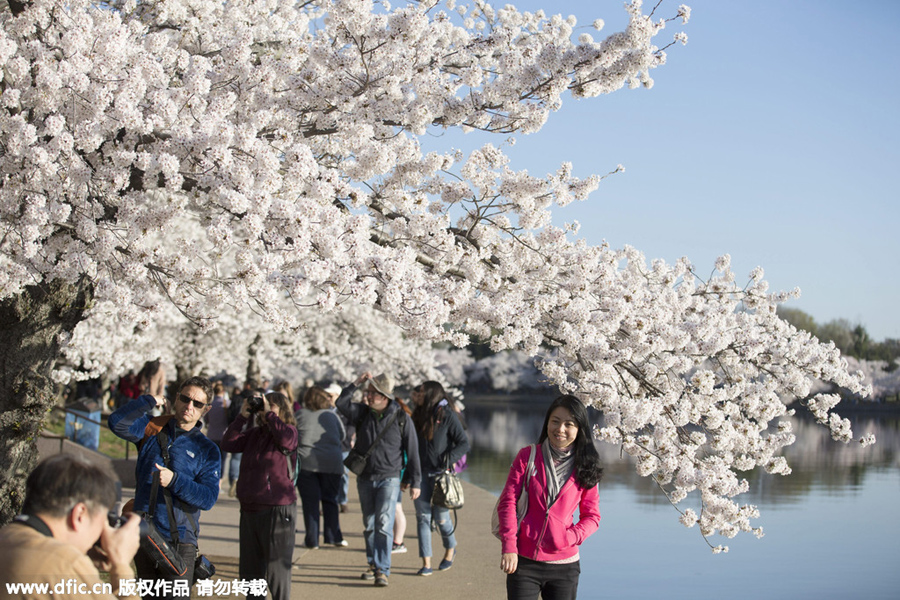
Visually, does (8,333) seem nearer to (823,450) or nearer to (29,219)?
(29,219)

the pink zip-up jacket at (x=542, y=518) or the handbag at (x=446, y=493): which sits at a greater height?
the pink zip-up jacket at (x=542, y=518)

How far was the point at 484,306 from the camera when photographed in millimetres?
6117

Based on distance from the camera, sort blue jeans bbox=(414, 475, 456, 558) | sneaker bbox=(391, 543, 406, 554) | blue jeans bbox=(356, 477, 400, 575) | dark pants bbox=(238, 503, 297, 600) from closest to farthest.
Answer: dark pants bbox=(238, 503, 297, 600) → blue jeans bbox=(356, 477, 400, 575) → blue jeans bbox=(414, 475, 456, 558) → sneaker bbox=(391, 543, 406, 554)

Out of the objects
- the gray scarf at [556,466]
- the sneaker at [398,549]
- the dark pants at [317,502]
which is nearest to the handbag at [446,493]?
the sneaker at [398,549]

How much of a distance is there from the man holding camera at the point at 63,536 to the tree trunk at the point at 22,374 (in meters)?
3.88

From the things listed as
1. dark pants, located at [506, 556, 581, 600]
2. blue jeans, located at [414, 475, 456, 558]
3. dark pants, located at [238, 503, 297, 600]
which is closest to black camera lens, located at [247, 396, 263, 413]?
dark pants, located at [238, 503, 297, 600]

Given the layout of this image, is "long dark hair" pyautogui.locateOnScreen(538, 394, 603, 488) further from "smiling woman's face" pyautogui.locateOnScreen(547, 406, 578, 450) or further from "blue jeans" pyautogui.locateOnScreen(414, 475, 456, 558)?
"blue jeans" pyautogui.locateOnScreen(414, 475, 456, 558)

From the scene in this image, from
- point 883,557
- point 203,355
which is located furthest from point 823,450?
point 203,355

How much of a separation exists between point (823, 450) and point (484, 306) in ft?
83.8

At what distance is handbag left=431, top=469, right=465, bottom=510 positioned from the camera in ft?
27.2

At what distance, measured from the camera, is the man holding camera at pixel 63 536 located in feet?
8.59

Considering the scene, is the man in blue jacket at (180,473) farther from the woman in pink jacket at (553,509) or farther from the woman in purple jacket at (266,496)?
the woman in pink jacket at (553,509)

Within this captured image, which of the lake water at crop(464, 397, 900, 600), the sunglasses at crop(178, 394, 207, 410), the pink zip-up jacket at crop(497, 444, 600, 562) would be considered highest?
the sunglasses at crop(178, 394, 207, 410)

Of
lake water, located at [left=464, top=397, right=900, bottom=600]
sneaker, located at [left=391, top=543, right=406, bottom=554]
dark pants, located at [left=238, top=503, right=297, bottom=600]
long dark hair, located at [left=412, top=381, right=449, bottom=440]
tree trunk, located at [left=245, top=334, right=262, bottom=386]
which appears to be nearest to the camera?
dark pants, located at [left=238, top=503, right=297, bottom=600]
